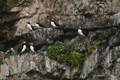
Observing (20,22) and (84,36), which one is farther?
(20,22)

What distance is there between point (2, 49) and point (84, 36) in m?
5.91

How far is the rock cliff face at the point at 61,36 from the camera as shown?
1872 centimetres

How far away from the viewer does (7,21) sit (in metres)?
23.2

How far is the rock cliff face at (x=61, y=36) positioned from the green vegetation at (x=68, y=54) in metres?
0.21

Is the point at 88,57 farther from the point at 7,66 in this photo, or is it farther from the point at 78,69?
the point at 7,66

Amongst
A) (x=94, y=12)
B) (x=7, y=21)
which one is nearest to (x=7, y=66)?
(x=7, y=21)

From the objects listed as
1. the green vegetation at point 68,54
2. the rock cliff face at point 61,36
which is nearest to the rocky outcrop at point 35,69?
the rock cliff face at point 61,36

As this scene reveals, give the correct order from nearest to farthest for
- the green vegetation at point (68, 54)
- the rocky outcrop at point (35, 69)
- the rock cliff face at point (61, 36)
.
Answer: the rock cliff face at point (61, 36), the green vegetation at point (68, 54), the rocky outcrop at point (35, 69)

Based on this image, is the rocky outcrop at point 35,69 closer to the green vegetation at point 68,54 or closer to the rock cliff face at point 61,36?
the rock cliff face at point 61,36

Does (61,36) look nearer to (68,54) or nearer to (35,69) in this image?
(68,54)

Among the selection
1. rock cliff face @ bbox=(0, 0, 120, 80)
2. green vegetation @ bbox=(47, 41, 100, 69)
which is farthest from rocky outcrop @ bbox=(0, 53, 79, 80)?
green vegetation @ bbox=(47, 41, 100, 69)

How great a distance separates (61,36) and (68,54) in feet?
6.18

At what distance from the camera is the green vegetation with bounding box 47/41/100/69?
19602 millimetres

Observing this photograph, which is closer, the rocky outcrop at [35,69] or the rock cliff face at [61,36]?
the rock cliff face at [61,36]
